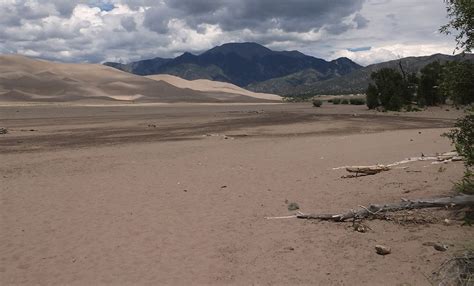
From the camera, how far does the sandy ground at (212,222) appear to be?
6438 millimetres

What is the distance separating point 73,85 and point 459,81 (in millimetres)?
97564

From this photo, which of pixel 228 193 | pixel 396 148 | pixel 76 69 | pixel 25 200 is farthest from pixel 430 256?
pixel 76 69

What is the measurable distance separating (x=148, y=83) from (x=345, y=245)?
377ft

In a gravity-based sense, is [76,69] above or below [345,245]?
above

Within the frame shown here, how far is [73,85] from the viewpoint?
9744 cm

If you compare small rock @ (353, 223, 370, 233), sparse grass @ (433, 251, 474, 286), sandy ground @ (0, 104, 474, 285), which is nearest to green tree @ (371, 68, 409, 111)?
sandy ground @ (0, 104, 474, 285)

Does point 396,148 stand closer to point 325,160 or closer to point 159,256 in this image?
point 325,160

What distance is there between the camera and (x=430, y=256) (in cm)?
623

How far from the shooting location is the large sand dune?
86.1 m

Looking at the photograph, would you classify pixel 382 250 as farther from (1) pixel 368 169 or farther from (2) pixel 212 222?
(1) pixel 368 169

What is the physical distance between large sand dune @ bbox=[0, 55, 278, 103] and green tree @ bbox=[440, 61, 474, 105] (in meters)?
79.0

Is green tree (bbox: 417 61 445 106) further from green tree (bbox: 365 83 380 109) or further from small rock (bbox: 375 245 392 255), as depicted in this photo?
small rock (bbox: 375 245 392 255)

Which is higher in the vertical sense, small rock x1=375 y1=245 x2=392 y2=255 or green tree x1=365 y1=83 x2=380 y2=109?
green tree x1=365 y1=83 x2=380 y2=109

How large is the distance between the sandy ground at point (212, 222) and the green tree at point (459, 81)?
161 cm
